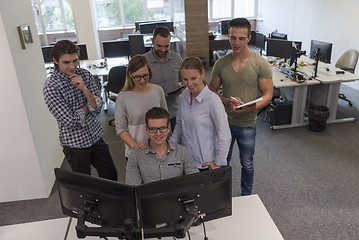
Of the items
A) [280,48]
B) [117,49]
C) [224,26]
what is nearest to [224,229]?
[280,48]

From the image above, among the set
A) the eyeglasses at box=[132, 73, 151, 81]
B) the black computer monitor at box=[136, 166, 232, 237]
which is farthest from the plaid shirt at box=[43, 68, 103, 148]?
the black computer monitor at box=[136, 166, 232, 237]

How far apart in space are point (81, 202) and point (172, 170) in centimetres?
62

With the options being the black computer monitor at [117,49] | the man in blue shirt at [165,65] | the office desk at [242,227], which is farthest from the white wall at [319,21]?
the office desk at [242,227]

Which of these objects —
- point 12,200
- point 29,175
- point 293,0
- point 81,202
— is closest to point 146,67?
point 81,202

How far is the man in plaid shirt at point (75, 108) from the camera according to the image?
87.1 inches

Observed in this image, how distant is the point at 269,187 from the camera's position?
11.1 feet

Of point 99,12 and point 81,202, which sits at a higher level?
point 99,12

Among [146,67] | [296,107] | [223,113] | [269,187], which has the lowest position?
[269,187]

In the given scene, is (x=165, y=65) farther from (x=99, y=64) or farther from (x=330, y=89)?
(x=99, y=64)

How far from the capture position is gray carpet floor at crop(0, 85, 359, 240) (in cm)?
284

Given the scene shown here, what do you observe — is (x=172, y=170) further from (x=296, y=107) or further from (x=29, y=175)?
(x=296, y=107)

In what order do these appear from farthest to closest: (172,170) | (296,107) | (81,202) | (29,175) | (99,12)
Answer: (99,12) < (296,107) < (29,175) < (172,170) < (81,202)

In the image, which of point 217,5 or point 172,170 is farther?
point 217,5

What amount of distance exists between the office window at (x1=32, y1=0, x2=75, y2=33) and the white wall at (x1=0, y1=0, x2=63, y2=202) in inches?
266
